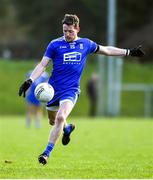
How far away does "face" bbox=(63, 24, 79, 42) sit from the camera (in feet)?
40.4

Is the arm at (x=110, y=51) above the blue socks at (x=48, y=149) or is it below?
above

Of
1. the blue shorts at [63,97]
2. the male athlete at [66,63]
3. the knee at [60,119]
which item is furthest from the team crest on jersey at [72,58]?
the knee at [60,119]

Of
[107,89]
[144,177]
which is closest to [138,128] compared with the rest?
[107,89]

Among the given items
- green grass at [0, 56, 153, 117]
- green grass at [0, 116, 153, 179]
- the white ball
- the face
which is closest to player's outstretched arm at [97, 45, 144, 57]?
the face

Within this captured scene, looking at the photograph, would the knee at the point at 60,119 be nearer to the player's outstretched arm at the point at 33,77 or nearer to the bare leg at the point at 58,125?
the bare leg at the point at 58,125

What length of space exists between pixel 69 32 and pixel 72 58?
42cm

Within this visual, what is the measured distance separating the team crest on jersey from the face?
0.74ft

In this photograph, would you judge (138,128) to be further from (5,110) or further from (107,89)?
(5,110)

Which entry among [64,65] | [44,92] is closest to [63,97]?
[44,92]

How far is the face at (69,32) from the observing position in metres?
12.3

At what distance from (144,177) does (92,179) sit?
830 millimetres

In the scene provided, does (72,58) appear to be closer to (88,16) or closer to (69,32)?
(69,32)

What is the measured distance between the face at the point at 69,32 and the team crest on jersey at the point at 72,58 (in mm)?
226

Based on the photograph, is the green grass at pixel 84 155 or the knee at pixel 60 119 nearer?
the green grass at pixel 84 155
